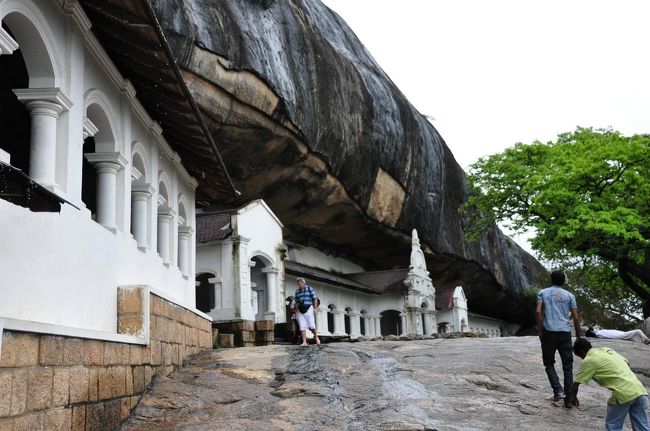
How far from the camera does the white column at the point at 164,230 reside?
38.0ft

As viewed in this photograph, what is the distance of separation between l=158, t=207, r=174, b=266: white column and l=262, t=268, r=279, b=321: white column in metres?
8.33

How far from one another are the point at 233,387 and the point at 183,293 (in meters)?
4.83

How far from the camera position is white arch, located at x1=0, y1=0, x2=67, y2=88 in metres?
5.98

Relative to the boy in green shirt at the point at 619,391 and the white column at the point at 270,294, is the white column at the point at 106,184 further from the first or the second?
the white column at the point at 270,294

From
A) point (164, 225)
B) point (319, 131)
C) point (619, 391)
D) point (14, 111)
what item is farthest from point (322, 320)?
point (619, 391)

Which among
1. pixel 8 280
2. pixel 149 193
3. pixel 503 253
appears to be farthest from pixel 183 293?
pixel 503 253

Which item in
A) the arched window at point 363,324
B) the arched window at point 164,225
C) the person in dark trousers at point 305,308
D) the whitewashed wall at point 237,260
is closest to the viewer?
the arched window at point 164,225

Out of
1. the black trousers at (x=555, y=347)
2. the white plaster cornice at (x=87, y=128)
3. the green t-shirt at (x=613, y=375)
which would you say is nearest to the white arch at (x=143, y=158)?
the white plaster cornice at (x=87, y=128)

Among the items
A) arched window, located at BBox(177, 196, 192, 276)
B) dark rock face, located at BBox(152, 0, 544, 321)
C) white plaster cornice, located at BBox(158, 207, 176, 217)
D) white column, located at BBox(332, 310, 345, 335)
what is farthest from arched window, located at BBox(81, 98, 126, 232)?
white column, located at BBox(332, 310, 345, 335)

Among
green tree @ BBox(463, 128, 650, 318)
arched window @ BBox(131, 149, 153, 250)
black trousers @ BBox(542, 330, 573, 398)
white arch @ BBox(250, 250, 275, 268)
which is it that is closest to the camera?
black trousers @ BBox(542, 330, 573, 398)

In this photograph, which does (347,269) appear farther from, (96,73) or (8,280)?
(8,280)

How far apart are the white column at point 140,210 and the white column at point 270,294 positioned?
1029cm

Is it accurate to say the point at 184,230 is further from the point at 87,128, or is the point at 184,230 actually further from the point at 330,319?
the point at 330,319

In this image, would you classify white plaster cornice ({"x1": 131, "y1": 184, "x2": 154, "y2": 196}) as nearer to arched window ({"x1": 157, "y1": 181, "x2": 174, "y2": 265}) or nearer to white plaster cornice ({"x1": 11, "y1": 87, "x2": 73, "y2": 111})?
arched window ({"x1": 157, "y1": 181, "x2": 174, "y2": 265})
